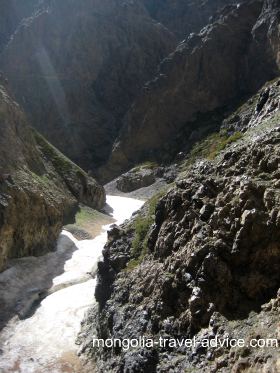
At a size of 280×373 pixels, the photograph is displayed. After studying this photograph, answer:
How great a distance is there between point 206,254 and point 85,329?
11217mm

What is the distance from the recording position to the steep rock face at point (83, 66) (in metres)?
130

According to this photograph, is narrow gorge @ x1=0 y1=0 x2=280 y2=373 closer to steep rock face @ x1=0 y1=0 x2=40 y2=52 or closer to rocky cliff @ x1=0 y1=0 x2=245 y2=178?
rocky cliff @ x1=0 y1=0 x2=245 y2=178

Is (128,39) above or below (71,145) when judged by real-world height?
above

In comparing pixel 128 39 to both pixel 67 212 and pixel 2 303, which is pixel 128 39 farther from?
pixel 2 303

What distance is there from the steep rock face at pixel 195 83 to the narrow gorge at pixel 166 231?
326 mm

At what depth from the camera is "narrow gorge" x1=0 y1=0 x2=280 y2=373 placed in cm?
1545

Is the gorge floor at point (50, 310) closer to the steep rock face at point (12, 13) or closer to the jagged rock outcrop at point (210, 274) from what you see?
the jagged rock outcrop at point (210, 274)

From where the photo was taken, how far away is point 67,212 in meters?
55.5

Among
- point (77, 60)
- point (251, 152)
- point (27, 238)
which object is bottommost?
point (27, 238)

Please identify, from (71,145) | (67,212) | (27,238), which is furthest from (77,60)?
(27,238)

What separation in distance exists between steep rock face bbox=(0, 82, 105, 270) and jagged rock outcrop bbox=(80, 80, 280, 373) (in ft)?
53.8

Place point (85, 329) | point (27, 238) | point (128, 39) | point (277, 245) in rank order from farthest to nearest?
point (128, 39), point (27, 238), point (85, 329), point (277, 245)

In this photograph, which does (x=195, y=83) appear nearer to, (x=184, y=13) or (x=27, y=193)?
(x=184, y=13)

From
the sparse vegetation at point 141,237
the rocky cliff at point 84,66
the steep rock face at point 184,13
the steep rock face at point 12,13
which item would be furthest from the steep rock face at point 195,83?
the steep rock face at point 12,13
